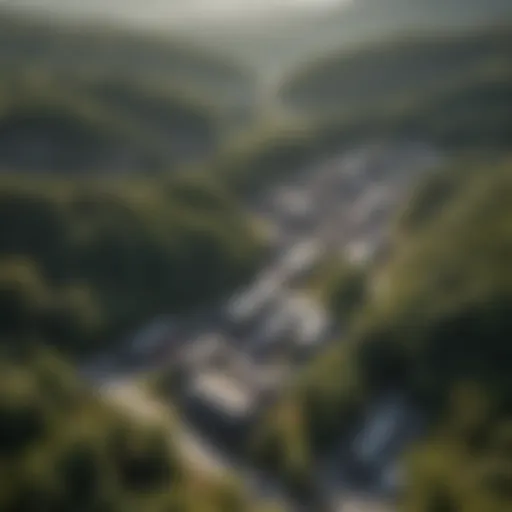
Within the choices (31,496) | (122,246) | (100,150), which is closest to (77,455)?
(31,496)

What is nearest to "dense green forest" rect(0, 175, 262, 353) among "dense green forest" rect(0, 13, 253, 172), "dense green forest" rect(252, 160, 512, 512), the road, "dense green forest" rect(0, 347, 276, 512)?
the road

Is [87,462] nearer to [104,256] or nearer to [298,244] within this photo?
[104,256]

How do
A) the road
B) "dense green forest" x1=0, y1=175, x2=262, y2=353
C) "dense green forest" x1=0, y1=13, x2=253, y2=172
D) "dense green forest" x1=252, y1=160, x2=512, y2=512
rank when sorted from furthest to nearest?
"dense green forest" x1=0, y1=13, x2=253, y2=172 < "dense green forest" x1=0, y1=175, x2=262, y2=353 < the road < "dense green forest" x1=252, y1=160, x2=512, y2=512

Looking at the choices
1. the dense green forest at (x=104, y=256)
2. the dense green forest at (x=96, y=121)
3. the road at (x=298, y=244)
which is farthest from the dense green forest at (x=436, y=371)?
the dense green forest at (x=96, y=121)

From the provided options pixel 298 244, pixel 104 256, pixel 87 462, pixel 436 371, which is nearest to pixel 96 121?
pixel 104 256

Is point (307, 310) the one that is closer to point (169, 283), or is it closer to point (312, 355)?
point (312, 355)

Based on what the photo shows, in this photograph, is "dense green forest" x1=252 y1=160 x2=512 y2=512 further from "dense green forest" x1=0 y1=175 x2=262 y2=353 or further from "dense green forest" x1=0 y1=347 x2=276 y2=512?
"dense green forest" x1=0 y1=175 x2=262 y2=353
